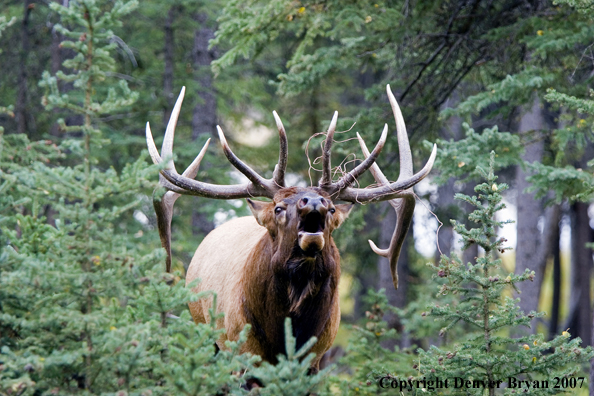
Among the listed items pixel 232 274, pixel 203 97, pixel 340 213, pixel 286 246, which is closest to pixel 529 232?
pixel 340 213

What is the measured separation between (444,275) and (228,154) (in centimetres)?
214

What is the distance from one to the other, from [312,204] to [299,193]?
451 millimetres

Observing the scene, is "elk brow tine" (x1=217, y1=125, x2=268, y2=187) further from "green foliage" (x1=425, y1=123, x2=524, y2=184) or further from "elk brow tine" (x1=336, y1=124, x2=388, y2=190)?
"green foliage" (x1=425, y1=123, x2=524, y2=184)

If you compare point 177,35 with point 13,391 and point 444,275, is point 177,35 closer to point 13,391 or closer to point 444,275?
point 444,275

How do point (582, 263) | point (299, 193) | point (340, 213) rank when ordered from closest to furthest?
point (299, 193)
point (340, 213)
point (582, 263)

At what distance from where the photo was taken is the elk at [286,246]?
5496 mm

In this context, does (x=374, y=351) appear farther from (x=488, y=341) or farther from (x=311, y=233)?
(x=311, y=233)

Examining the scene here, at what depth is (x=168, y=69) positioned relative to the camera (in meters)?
12.8

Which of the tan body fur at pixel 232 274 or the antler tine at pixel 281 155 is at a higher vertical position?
the antler tine at pixel 281 155

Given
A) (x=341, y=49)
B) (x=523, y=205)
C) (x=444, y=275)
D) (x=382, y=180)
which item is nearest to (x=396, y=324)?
(x=523, y=205)

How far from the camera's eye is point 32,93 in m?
12.8

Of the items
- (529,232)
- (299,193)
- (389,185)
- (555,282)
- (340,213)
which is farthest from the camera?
(555,282)

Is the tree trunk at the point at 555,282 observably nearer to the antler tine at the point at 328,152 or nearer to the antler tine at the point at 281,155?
the antler tine at the point at 328,152

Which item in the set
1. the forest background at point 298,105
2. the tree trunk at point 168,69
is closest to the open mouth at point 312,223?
the forest background at point 298,105
